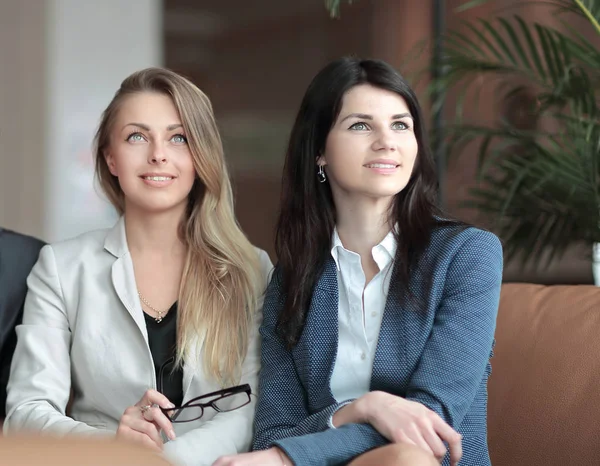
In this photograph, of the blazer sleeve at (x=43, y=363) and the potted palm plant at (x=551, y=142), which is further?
the potted palm plant at (x=551, y=142)

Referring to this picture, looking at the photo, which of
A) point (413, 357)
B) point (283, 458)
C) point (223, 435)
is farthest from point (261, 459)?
point (413, 357)

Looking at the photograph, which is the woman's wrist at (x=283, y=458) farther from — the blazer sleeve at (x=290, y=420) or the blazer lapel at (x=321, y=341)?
the blazer lapel at (x=321, y=341)

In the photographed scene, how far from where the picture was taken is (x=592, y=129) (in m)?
3.16

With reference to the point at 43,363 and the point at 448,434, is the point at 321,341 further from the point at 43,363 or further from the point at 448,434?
the point at 43,363

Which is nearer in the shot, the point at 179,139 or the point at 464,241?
the point at 464,241

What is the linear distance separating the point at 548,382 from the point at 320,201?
688mm

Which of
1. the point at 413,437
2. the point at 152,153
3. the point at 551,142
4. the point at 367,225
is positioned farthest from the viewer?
the point at 551,142

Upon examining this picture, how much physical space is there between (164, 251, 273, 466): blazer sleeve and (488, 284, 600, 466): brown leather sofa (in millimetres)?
565

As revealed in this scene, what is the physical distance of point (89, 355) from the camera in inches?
88.0

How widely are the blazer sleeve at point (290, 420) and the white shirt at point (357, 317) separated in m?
0.11

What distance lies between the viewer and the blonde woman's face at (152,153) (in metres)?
2.29

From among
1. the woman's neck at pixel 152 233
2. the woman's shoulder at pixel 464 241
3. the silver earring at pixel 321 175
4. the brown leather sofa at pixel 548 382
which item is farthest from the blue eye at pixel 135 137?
the brown leather sofa at pixel 548 382

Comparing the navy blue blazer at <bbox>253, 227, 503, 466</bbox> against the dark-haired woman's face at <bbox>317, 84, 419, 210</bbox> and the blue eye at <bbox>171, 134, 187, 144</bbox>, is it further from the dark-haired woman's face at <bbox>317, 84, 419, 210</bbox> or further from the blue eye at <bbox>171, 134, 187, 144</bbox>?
the blue eye at <bbox>171, 134, 187, 144</bbox>

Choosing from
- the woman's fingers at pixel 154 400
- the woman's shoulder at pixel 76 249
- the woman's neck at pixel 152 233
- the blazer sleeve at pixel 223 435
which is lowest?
the blazer sleeve at pixel 223 435
